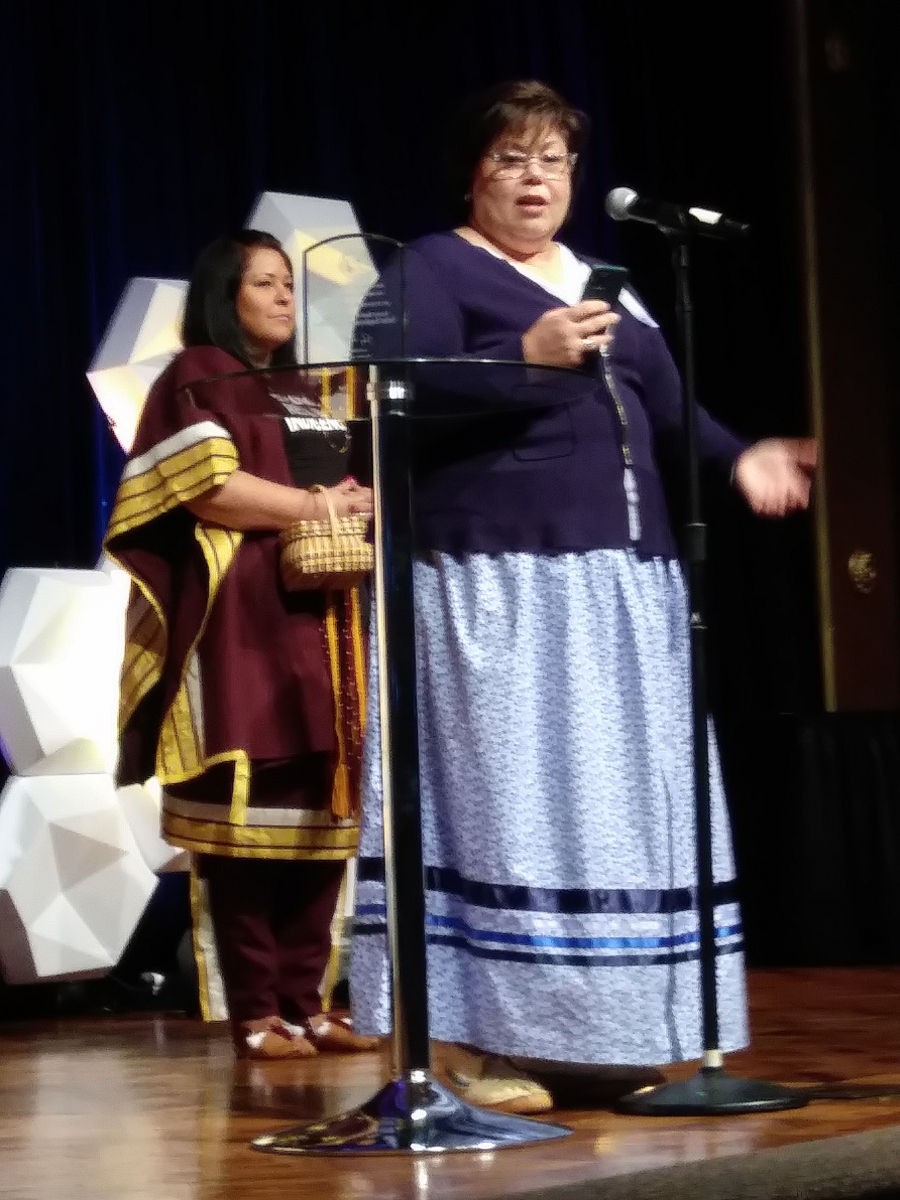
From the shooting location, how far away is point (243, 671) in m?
3.38

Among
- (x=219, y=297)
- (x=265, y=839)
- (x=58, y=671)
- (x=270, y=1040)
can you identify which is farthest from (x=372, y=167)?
(x=270, y=1040)

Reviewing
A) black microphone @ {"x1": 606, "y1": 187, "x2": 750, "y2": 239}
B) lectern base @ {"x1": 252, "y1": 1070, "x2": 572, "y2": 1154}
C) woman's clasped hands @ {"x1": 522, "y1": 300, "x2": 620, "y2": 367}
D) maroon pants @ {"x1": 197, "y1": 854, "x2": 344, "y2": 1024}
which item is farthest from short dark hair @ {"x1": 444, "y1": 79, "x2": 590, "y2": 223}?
maroon pants @ {"x1": 197, "y1": 854, "x2": 344, "y2": 1024}

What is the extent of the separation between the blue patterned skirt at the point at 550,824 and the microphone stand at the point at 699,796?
78mm

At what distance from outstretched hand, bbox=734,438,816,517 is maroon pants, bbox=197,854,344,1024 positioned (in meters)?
1.24

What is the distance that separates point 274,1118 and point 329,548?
1.07m

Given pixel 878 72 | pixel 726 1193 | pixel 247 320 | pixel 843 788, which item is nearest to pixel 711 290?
pixel 878 72

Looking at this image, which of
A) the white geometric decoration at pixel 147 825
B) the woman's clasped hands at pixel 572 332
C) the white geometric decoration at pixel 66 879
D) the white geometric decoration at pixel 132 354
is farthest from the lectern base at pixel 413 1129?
the white geometric decoration at pixel 132 354

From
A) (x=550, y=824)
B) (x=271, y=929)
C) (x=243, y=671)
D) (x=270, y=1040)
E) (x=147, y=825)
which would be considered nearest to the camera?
(x=550, y=824)

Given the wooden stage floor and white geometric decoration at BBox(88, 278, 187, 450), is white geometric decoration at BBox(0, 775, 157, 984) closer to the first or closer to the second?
the wooden stage floor

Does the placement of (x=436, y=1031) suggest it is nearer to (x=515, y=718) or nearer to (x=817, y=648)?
(x=515, y=718)

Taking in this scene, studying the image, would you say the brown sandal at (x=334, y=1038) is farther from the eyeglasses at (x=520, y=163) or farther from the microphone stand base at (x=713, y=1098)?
the eyeglasses at (x=520, y=163)

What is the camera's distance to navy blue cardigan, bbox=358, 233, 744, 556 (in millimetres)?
2516

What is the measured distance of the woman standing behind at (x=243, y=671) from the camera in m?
3.35

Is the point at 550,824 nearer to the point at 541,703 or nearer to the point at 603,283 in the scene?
the point at 541,703
